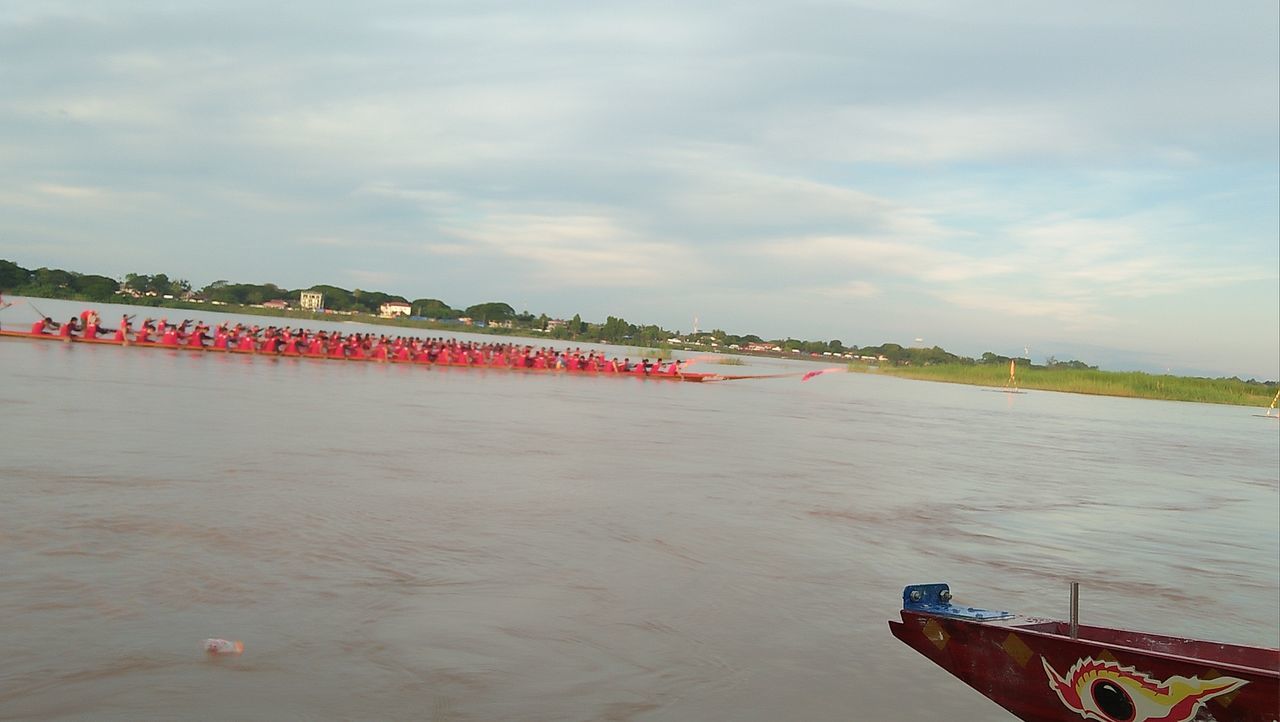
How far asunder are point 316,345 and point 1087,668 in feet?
111

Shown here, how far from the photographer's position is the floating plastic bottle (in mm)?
5410

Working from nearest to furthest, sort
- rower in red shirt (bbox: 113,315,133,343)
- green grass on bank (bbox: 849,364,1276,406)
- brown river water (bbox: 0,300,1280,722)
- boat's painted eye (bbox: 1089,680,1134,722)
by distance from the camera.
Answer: boat's painted eye (bbox: 1089,680,1134,722) → brown river water (bbox: 0,300,1280,722) → rower in red shirt (bbox: 113,315,133,343) → green grass on bank (bbox: 849,364,1276,406)

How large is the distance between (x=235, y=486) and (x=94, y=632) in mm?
4693

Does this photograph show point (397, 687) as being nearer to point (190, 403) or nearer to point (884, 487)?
point (884, 487)

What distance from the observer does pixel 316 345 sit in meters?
35.0

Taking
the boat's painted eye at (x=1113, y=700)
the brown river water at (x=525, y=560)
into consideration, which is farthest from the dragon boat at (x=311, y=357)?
the boat's painted eye at (x=1113, y=700)

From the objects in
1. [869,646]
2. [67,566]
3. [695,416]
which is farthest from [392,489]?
[695,416]

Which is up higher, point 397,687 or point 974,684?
point 974,684

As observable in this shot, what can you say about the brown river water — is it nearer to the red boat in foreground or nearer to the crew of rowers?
the red boat in foreground

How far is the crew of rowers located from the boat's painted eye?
3157 centimetres

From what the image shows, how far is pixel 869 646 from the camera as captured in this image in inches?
258

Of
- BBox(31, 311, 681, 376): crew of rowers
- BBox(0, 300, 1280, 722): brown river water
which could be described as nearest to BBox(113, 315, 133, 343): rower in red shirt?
BBox(31, 311, 681, 376): crew of rowers

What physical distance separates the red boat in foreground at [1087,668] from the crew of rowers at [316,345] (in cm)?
3081

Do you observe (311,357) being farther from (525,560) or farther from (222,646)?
(222,646)
